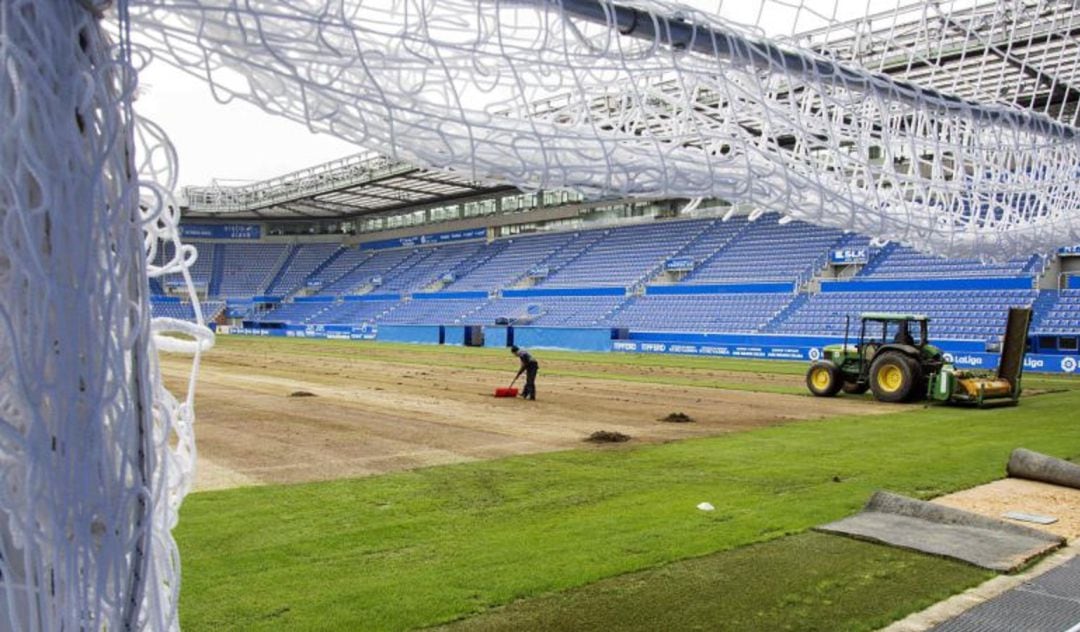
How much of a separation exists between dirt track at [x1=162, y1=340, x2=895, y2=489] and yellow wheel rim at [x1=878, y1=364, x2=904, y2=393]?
18.1 inches

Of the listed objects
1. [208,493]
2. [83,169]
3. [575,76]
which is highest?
[575,76]

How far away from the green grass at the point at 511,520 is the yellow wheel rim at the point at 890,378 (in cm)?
429

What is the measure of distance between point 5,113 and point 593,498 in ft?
19.3

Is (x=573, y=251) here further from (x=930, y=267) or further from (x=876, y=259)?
(x=930, y=267)

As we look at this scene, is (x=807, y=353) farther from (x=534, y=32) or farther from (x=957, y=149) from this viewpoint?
(x=534, y=32)

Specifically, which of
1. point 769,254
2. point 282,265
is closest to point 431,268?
point 282,265

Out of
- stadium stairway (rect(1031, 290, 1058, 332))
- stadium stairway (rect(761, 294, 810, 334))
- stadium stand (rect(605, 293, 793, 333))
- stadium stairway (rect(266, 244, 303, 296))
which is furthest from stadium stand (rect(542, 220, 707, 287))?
stadium stairway (rect(266, 244, 303, 296))

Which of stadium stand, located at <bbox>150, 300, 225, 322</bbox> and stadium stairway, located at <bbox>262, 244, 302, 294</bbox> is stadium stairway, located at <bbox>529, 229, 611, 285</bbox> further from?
stadium stairway, located at <bbox>262, 244, 302, 294</bbox>

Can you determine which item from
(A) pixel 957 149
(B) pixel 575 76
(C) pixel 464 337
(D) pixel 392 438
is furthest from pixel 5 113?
(C) pixel 464 337

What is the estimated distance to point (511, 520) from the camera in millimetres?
6371

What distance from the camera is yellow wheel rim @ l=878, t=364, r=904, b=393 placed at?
14.7 metres

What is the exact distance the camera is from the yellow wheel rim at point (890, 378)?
14.7m

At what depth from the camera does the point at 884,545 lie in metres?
5.78

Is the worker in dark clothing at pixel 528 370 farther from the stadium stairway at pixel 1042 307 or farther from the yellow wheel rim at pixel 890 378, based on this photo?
the stadium stairway at pixel 1042 307
